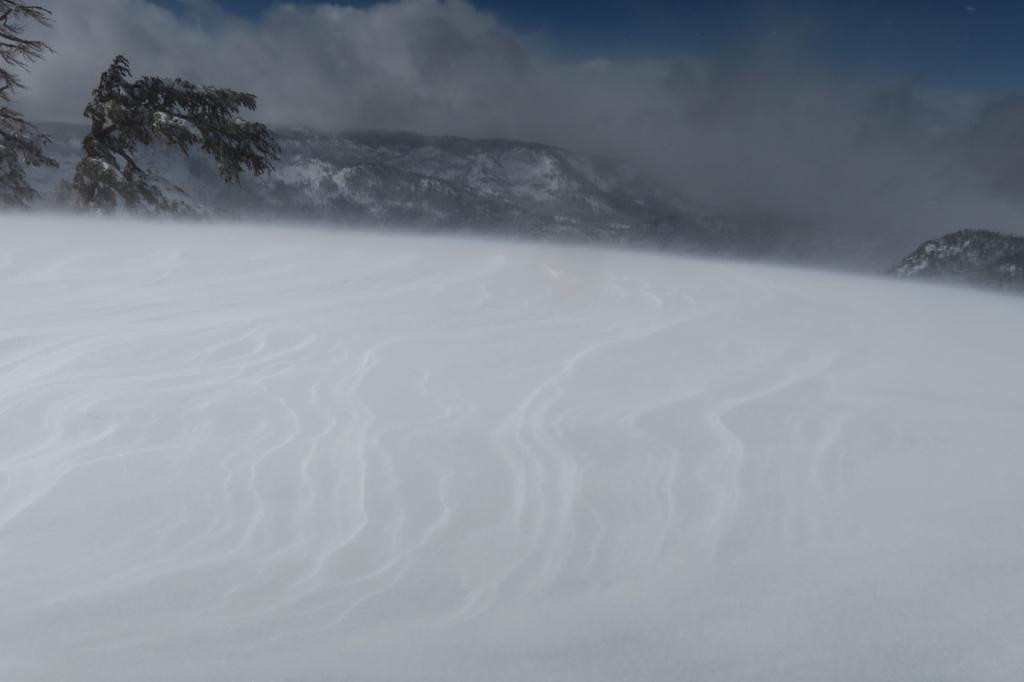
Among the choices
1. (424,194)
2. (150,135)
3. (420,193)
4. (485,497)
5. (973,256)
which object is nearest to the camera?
(485,497)

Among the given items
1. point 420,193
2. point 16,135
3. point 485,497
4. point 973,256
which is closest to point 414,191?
point 420,193

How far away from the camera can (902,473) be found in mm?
1297

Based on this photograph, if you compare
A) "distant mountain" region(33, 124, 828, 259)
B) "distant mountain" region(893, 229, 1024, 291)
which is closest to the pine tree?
"distant mountain" region(893, 229, 1024, 291)

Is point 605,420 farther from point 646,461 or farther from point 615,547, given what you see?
point 615,547

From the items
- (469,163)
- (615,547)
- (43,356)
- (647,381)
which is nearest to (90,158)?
(43,356)

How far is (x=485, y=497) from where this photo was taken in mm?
1138

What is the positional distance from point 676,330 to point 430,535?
153 cm

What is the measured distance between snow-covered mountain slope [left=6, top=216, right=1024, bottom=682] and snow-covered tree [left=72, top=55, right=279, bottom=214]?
7.92 metres

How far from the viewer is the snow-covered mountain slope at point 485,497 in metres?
0.80

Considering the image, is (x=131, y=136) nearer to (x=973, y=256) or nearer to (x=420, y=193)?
(x=973, y=256)

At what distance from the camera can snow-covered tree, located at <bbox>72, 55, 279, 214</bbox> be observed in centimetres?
907

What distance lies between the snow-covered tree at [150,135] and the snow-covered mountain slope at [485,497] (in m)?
7.92

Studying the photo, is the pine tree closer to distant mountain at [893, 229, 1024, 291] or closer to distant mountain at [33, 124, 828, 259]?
distant mountain at [893, 229, 1024, 291]

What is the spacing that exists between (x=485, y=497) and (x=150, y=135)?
9.83 metres
